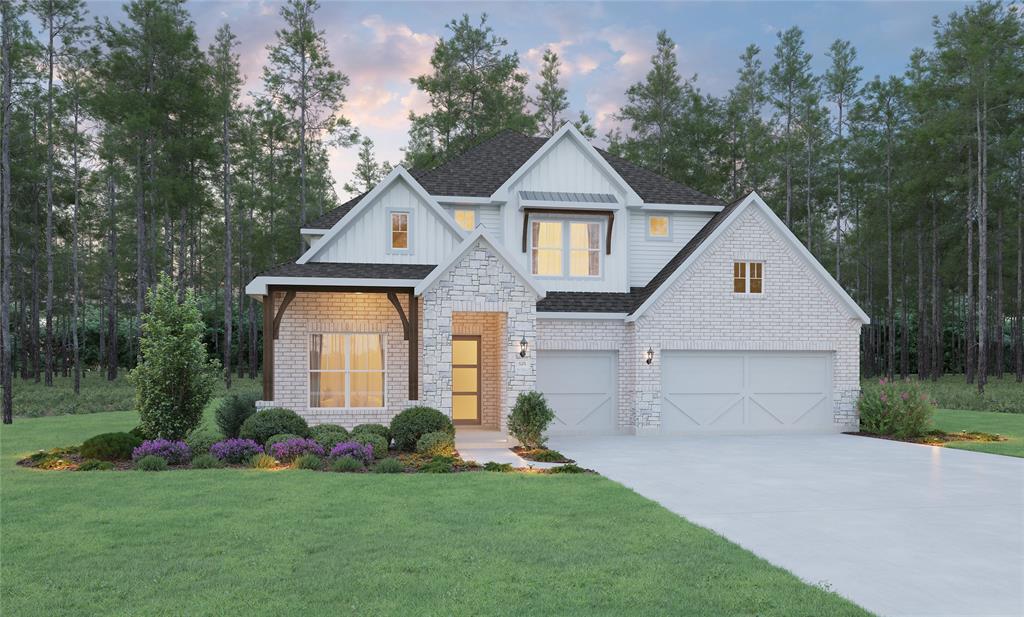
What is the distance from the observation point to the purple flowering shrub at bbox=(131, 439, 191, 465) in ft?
42.1

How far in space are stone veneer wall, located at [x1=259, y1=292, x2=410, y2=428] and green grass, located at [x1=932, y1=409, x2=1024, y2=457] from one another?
1258 cm

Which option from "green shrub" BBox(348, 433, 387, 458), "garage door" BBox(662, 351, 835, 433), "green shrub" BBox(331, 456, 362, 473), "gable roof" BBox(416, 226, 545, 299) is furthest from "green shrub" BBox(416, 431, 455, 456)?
"garage door" BBox(662, 351, 835, 433)

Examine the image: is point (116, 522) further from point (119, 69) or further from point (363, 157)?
point (363, 157)

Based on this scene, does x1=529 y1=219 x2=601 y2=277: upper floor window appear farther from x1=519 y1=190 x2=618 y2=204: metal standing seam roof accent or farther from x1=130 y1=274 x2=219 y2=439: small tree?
x1=130 y1=274 x2=219 y2=439: small tree

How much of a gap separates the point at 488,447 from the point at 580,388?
13.0 ft

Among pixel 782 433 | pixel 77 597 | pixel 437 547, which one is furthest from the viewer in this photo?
pixel 782 433

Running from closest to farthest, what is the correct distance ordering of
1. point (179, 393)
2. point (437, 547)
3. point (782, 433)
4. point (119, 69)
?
point (437, 547), point (179, 393), point (782, 433), point (119, 69)

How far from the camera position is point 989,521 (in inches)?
347

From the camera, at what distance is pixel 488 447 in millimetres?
16016

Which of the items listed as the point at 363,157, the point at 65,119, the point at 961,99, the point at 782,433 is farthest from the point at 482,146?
the point at 363,157

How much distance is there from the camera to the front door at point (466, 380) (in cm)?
2022

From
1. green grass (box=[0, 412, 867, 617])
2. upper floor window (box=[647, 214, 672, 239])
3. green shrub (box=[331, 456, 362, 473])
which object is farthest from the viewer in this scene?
upper floor window (box=[647, 214, 672, 239])

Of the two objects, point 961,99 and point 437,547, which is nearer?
point 437,547

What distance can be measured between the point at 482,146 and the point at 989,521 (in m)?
17.9
